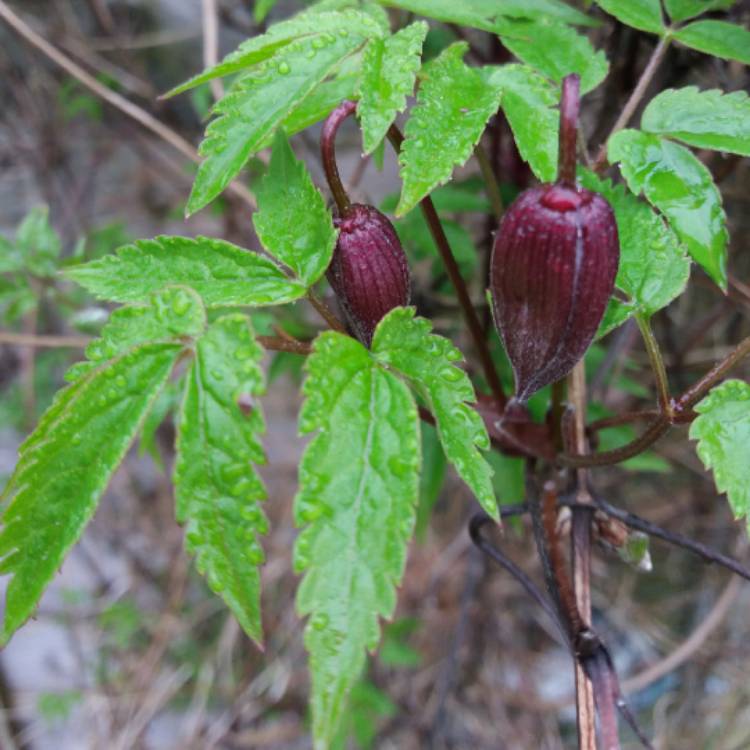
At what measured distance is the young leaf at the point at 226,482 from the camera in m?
0.43

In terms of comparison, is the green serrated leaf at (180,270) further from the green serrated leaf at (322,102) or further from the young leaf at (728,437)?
the young leaf at (728,437)

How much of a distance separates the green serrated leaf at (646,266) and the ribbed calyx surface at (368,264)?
178 millimetres

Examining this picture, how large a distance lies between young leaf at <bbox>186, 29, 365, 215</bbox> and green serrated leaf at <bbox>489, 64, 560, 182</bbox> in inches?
5.2

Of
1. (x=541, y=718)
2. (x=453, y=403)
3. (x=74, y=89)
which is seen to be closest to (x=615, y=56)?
(x=453, y=403)

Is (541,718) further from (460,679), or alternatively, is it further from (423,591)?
(423,591)

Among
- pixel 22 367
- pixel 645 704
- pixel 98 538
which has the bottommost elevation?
pixel 645 704

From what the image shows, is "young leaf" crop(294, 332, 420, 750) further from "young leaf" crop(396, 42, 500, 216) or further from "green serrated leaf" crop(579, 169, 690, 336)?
"green serrated leaf" crop(579, 169, 690, 336)

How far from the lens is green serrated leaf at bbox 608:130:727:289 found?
1.73 feet

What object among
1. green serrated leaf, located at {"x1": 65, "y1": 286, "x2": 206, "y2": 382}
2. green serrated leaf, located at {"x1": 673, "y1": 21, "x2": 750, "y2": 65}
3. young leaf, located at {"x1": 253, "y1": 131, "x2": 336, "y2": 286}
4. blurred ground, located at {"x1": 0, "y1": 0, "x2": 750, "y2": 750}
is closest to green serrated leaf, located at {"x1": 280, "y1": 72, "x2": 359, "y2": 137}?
young leaf, located at {"x1": 253, "y1": 131, "x2": 336, "y2": 286}

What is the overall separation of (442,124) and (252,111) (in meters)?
0.13

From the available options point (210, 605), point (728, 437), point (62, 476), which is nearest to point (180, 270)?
point (62, 476)

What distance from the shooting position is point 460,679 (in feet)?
5.66

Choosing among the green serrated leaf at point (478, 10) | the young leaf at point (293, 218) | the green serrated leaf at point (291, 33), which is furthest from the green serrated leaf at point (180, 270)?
the green serrated leaf at point (478, 10)

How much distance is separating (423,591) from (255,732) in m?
0.53
